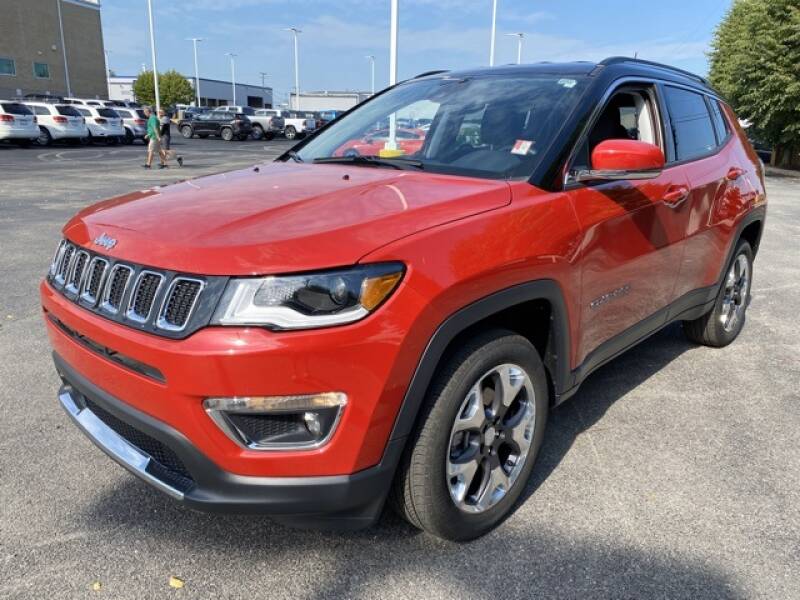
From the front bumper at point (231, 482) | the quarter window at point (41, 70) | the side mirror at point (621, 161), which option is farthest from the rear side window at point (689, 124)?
the quarter window at point (41, 70)

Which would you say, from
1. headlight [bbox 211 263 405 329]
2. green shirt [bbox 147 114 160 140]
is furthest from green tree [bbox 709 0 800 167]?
headlight [bbox 211 263 405 329]

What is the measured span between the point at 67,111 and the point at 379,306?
29.5 metres

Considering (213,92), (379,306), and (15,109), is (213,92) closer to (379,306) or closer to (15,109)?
(15,109)

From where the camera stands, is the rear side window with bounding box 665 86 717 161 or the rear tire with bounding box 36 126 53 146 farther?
the rear tire with bounding box 36 126 53 146

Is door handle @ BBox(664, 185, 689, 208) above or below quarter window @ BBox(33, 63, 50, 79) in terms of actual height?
below

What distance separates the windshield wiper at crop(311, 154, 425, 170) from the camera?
9.70 feet

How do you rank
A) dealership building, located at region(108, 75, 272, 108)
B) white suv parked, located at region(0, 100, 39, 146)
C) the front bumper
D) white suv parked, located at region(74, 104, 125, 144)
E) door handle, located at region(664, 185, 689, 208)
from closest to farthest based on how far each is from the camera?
the front bumper
door handle, located at region(664, 185, 689, 208)
white suv parked, located at region(0, 100, 39, 146)
white suv parked, located at region(74, 104, 125, 144)
dealership building, located at region(108, 75, 272, 108)

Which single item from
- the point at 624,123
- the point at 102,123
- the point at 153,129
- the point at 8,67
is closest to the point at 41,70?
the point at 8,67

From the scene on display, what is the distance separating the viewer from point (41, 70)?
57.4 m

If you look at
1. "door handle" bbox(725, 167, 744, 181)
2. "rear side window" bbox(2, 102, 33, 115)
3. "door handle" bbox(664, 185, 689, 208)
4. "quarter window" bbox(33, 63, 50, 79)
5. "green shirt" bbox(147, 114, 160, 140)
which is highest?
"quarter window" bbox(33, 63, 50, 79)

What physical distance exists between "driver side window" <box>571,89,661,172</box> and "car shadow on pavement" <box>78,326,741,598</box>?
1.58 m

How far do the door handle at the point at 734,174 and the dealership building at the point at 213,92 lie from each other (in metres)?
92.1

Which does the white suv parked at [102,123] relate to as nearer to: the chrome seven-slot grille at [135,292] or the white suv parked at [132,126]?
the white suv parked at [132,126]

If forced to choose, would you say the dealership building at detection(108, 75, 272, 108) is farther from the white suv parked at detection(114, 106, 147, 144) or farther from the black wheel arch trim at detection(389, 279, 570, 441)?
the black wheel arch trim at detection(389, 279, 570, 441)
